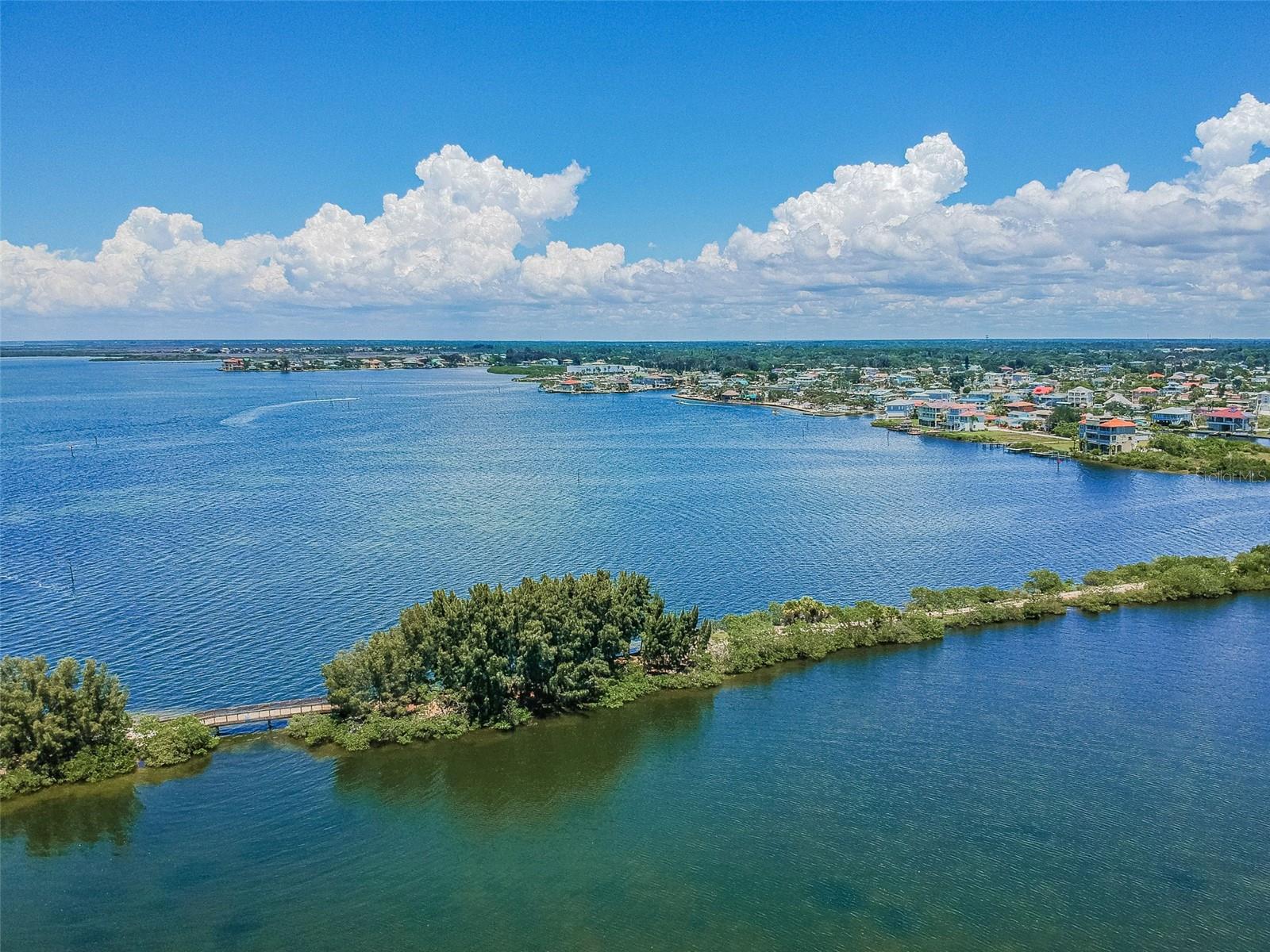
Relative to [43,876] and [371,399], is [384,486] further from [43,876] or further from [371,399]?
[371,399]

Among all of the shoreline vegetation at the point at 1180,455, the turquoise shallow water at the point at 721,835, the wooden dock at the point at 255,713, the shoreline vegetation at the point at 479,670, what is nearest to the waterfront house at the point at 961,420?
the shoreline vegetation at the point at 1180,455

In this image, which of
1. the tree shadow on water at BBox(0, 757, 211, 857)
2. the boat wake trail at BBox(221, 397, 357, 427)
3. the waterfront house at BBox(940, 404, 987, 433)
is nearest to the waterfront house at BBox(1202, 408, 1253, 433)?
the waterfront house at BBox(940, 404, 987, 433)

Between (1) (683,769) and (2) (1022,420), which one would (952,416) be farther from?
(1) (683,769)

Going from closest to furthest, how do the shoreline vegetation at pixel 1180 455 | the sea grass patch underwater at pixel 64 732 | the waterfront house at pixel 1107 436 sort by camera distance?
1. the sea grass patch underwater at pixel 64 732
2. the shoreline vegetation at pixel 1180 455
3. the waterfront house at pixel 1107 436

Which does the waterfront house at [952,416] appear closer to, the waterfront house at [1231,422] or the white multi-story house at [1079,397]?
the white multi-story house at [1079,397]

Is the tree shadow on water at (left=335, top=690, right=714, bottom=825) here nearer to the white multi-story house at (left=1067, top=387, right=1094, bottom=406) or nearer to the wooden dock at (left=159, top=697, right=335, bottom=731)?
the wooden dock at (left=159, top=697, right=335, bottom=731)
